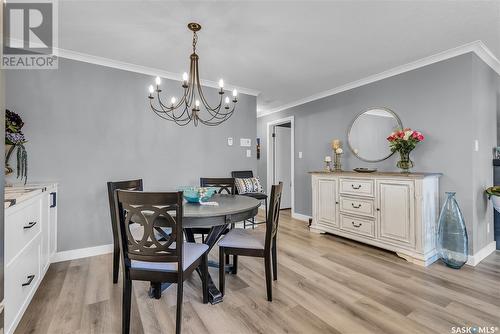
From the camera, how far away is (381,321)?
5.09 ft

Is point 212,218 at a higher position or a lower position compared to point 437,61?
lower

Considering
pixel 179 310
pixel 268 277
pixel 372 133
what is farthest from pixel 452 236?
pixel 179 310

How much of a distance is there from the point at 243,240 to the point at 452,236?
90.4 inches

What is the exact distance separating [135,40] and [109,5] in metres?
0.53

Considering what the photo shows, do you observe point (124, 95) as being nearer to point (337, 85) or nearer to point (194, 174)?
point (194, 174)

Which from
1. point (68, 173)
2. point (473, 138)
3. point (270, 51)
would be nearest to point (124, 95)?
point (68, 173)

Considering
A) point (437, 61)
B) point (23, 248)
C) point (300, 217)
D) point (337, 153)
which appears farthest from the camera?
point (300, 217)

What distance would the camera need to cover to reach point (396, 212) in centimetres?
264

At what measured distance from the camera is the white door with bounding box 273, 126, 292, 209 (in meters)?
5.39

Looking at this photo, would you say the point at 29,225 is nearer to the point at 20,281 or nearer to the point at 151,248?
the point at 20,281

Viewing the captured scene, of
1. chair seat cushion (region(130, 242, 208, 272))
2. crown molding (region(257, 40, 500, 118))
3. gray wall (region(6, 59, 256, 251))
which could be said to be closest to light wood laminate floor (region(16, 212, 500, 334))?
chair seat cushion (region(130, 242, 208, 272))

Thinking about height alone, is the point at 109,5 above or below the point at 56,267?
above

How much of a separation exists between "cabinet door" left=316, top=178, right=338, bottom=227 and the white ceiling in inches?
63.4

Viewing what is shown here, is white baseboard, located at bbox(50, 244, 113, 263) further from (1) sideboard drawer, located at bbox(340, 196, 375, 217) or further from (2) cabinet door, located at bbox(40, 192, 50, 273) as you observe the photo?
(1) sideboard drawer, located at bbox(340, 196, 375, 217)
